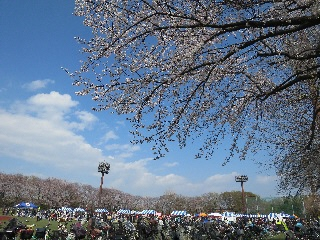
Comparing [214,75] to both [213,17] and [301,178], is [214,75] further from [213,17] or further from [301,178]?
[301,178]

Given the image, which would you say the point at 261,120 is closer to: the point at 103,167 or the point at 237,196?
the point at 103,167

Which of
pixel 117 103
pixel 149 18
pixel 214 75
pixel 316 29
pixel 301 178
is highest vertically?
pixel 316 29

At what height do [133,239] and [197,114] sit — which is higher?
[197,114]

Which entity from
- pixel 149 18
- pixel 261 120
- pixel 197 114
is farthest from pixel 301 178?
pixel 149 18

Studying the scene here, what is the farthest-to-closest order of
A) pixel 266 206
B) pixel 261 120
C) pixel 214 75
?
pixel 266 206
pixel 261 120
pixel 214 75

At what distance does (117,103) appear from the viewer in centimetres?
837

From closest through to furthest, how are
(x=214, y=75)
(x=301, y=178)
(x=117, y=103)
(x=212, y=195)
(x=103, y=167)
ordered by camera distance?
1. (x=117, y=103)
2. (x=214, y=75)
3. (x=301, y=178)
4. (x=103, y=167)
5. (x=212, y=195)

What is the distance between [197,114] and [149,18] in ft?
11.3

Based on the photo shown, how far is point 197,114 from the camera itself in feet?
32.4

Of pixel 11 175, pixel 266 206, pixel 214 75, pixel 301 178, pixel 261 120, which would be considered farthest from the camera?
pixel 11 175

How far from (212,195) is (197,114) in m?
84.6

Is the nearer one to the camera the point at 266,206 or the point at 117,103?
the point at 117,103

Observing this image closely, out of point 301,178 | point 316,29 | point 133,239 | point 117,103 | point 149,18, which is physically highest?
point 316,29

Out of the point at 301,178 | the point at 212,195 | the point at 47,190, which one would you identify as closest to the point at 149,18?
the point at 301,178
